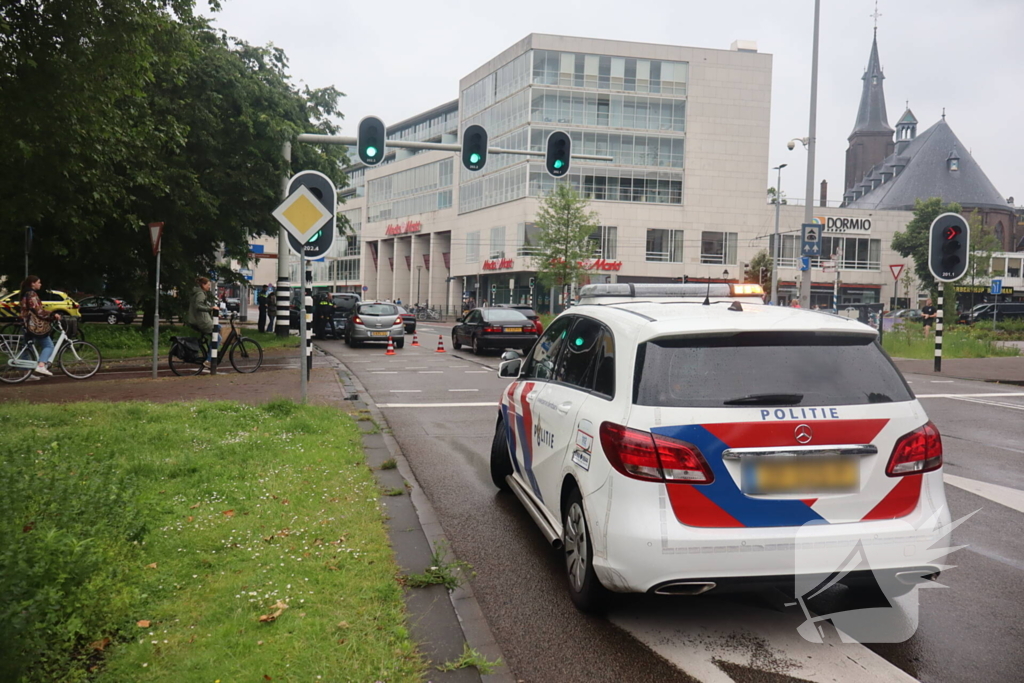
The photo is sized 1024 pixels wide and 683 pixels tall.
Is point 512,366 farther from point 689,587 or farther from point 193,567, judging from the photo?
point 689,587

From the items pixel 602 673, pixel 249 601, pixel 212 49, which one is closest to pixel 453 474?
pixel 249 601

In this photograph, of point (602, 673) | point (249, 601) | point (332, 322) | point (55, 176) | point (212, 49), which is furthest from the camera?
point (332, 322)

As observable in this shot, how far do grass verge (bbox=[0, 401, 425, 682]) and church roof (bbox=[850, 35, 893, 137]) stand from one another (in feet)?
399

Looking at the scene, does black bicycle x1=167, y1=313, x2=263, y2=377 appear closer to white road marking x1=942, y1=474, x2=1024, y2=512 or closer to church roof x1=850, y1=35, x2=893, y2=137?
white road marking x1=942, y1=474, x2=1024, y2=512

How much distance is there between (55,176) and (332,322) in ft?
55.5

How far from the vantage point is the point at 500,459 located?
6.75m

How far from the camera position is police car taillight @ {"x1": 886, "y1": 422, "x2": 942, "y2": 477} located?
3852 millimetres

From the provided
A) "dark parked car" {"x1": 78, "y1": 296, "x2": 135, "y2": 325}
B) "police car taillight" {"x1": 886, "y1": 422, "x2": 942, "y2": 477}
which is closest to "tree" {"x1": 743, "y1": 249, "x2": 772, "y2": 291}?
"dark parked car" {"x1": 78, "y1": 296, "x2": 135, "y2": 325}

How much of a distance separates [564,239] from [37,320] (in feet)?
117

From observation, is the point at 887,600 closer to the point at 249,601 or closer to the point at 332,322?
the point at 249,601

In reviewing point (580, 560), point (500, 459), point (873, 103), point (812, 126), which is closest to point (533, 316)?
point (812, 126)

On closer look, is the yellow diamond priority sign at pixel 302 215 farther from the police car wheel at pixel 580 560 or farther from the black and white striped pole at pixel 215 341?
the police car wheel at pixel 580 560

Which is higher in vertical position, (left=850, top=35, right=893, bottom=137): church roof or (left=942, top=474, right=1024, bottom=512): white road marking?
(left=850, top=35, right=893, bottom=137): church roof

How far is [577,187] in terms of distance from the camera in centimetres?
6222
